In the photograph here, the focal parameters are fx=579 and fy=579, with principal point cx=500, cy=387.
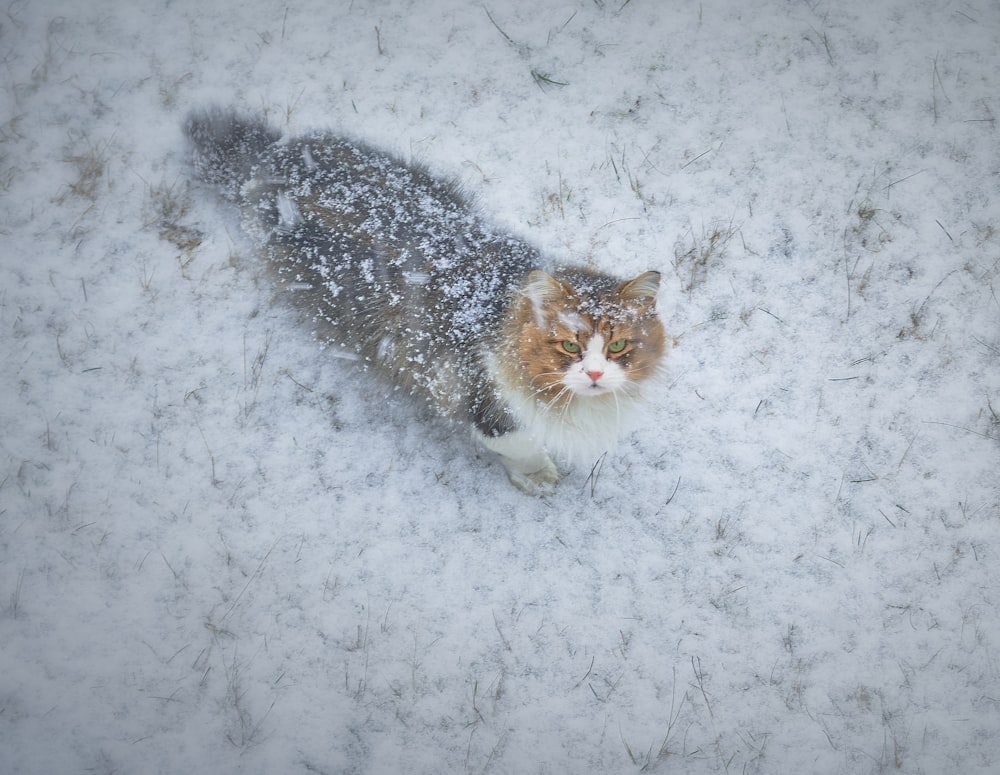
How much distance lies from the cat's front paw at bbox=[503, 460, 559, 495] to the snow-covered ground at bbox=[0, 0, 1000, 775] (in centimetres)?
12

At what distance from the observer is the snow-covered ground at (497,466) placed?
304 cm

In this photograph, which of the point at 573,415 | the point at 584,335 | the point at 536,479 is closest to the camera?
the point at 584,335

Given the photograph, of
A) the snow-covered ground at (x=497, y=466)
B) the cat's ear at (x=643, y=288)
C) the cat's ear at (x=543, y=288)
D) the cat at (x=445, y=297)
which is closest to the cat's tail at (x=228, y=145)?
the cat at (x=445, y=297)

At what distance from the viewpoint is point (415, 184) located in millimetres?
3238

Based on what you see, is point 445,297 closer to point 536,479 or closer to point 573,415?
point 573,415

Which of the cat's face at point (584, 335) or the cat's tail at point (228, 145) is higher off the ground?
the cat's face at point (584, 335)

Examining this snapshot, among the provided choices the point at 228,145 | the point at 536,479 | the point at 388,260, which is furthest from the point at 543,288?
the point at 228,145

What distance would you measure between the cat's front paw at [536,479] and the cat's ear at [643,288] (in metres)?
1.18

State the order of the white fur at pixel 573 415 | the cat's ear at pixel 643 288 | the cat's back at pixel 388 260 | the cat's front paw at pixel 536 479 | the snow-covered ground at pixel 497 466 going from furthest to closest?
the cat's front paw at pixel 536 479 < the snow-covered ground at pixel 497 466 < the cat's back at pixel 388 260 < the white fur at pixel 573 415 < the cat's ear at pixel 643 288

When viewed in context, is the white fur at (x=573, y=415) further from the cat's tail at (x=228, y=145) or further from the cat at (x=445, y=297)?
the cat's tail at (x=228, y=145)

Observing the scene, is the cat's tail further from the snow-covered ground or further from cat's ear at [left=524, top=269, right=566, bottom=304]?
cat's ear at [left=524, top=269, right=566, bottom=304]

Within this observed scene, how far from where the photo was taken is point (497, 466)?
3.44m

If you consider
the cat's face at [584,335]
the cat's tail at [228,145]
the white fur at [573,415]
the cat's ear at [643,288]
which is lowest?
the white fur at [573,415]

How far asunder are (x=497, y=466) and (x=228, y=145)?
248 cm
